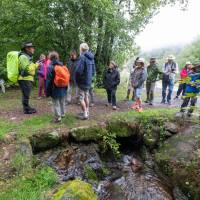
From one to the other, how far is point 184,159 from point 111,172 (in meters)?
2.04

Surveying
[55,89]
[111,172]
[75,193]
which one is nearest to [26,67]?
[55,89]

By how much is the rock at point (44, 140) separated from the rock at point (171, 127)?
3.48 meters

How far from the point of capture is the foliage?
1262 cm

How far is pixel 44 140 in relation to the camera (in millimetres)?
7828

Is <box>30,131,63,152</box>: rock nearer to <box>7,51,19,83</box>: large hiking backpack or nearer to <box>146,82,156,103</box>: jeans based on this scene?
<box>7,51,19,83</box>: large hiking backpack

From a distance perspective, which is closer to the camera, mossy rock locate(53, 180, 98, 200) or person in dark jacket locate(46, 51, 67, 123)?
mossy rock locate(53, 180, 98, 200)

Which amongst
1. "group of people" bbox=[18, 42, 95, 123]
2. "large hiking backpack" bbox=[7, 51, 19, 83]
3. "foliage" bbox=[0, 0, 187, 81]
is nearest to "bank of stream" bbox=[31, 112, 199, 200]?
"group of people" bbox=[18, 42, 95, 123]

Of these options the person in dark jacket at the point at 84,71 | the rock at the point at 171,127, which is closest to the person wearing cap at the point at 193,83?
the rock at the point at 171,127

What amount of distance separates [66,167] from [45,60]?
555cm

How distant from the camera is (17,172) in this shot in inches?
239

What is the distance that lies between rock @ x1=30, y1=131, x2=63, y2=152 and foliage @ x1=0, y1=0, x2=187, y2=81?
6515mm

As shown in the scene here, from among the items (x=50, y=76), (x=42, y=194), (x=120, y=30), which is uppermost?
(x=120, y=30)

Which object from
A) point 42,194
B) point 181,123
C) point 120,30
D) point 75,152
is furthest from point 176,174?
point 120,30

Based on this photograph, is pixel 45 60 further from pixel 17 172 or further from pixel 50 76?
pixel 17 172
